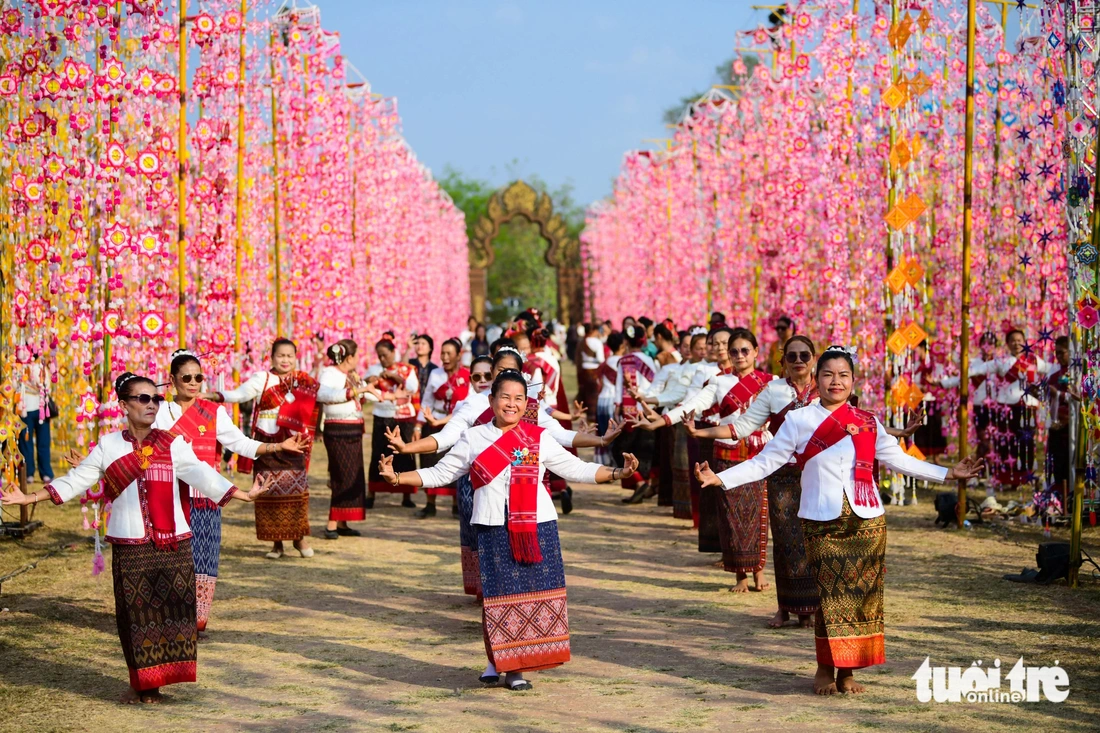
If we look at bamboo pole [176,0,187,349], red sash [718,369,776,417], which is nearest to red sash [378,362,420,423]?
bamboo pole [176,0,187,349]

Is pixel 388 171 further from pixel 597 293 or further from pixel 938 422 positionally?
pixel 597 293

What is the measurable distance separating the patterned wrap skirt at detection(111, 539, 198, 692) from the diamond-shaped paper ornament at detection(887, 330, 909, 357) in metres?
8.01

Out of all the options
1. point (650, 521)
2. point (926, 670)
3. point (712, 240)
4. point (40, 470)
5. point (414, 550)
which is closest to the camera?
point (926, 670)

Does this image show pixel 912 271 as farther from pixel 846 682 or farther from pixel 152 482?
pixel 152 482

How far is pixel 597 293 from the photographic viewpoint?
1838 inches

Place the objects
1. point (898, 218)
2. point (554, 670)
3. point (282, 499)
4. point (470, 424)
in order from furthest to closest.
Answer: point (898, 218) < point (282, 499) < point (470, 424) < point (554, 670)

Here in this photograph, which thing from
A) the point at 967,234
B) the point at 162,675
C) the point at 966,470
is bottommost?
the point at 162,675

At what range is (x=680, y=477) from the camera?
1195 cm

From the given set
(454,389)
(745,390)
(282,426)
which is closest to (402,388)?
(454,389)

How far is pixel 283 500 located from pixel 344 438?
1.07 meters

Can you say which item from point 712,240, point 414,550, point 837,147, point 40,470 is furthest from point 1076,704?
point 712,240

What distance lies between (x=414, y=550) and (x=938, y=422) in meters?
7.48

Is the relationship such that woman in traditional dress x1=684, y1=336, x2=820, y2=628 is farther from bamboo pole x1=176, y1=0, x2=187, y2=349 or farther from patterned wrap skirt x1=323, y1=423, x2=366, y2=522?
bamboo pole x1=176, y1=0, x2=187, y2=349

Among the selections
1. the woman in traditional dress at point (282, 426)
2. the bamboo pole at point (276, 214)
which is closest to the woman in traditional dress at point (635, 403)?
the woman in traditional dress at point (282, 426)
